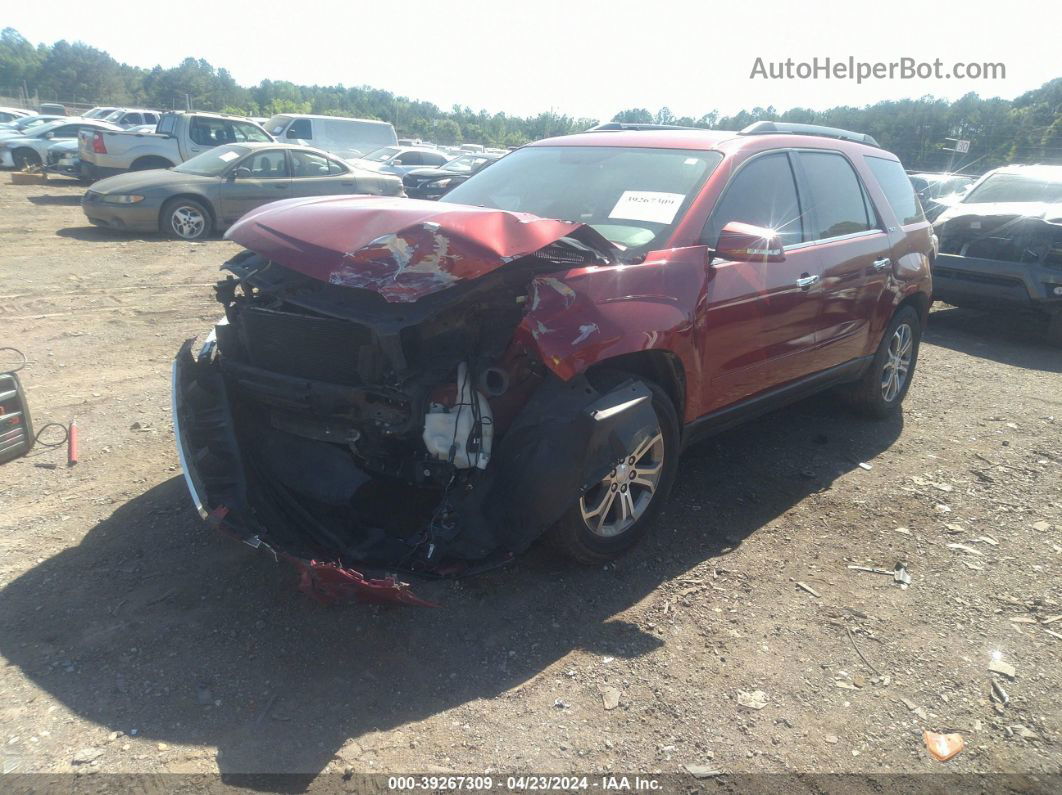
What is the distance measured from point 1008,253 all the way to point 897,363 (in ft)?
12.9

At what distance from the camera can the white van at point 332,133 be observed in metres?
21.8

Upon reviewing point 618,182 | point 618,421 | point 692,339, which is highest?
point 618,182

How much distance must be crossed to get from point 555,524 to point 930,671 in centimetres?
153

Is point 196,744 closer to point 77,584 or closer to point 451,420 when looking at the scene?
point 77,584

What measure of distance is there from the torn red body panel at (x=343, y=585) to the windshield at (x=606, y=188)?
5.87 feet

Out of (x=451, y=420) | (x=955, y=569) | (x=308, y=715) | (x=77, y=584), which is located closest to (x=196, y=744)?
(x=308, y=715)

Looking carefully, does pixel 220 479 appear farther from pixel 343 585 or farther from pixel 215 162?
pixel 215 162

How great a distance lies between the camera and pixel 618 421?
3059 millimetres

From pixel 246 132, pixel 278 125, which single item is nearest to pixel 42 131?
pixel 278 125

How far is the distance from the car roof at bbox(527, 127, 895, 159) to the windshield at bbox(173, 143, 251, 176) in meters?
8.58

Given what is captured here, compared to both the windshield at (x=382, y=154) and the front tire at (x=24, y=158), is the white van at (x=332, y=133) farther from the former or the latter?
the front tire at (x=24, y=158)

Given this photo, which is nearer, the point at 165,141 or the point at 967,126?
the point at 165,141

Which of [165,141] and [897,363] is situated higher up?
[165,141]

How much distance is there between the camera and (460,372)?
2980mm
